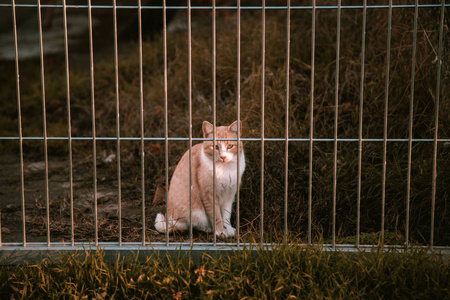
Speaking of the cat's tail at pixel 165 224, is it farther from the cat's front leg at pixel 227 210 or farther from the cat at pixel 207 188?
the cat's front leg at pixel 227 210

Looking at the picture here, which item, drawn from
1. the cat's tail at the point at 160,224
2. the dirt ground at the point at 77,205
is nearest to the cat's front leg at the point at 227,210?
the dirt ground at the point at 77,205

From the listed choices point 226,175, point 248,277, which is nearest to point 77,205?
point 226,175

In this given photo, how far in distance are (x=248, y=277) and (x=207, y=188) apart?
1087 millimetres

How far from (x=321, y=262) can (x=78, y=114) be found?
15.7ft

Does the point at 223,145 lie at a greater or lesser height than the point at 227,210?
greater

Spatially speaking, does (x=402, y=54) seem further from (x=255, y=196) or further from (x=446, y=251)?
(x=446, y=251)

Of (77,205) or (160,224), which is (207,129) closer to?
(160,224)

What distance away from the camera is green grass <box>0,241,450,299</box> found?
264cm

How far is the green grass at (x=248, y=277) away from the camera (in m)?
2.64

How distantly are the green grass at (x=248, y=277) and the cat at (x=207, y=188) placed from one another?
81 cm

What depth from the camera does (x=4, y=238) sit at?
12.3ft

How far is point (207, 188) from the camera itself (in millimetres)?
3723

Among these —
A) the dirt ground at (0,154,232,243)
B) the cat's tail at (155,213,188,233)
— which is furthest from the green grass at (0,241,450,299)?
the cat's tail at (155,213,188,233)

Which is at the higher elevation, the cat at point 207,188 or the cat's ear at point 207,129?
the cat's ear at point 207,129
